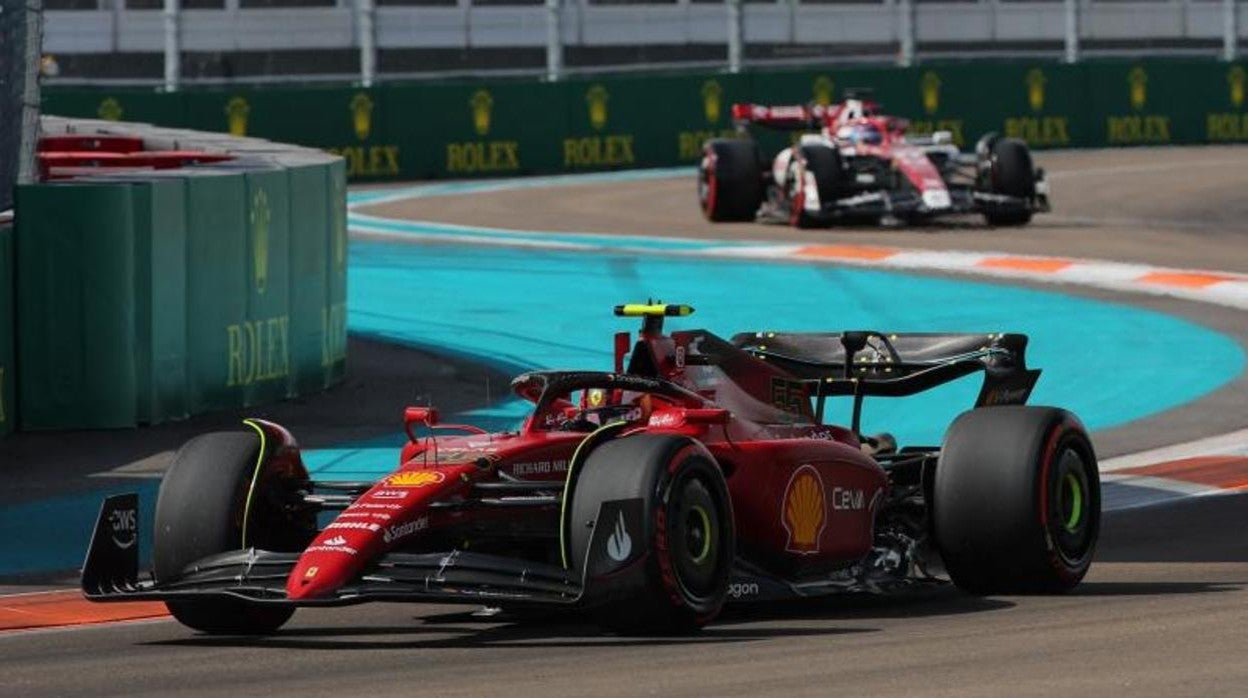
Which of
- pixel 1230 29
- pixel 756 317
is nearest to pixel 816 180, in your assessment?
pixel 756 317

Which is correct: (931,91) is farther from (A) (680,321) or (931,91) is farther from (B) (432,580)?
(B) (432,580)

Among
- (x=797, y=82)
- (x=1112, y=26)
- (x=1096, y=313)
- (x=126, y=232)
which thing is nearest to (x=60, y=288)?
(x=126, y=232)

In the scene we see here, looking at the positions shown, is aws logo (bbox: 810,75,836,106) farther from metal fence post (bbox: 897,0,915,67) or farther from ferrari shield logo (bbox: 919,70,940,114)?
ferrari shield logo (bbox: 919,70,940,114)

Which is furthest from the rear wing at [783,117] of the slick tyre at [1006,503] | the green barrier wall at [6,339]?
the slick tyre at [1006,503]

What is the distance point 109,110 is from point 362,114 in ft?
13.0

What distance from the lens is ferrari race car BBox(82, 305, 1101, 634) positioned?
10.0 meters

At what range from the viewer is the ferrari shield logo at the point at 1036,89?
4772 centimetres

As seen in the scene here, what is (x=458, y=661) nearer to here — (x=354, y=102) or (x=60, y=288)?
(x=60, y=288)

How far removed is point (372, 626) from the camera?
1118cm

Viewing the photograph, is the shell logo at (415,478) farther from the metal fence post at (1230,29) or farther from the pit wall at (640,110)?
the metal fence post at (1230,29)

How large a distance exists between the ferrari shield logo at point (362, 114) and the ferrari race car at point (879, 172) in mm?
9262

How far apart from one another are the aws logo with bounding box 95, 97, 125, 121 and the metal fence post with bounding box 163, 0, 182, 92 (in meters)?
0.95

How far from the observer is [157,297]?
1786 cm

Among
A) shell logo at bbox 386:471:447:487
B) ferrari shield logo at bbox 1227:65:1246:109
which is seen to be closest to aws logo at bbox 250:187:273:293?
shell logo at bbox 386:471:447:487
